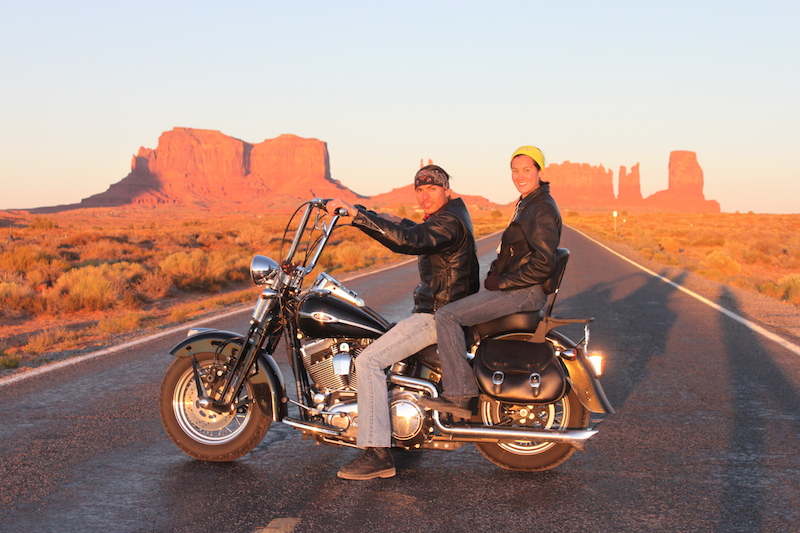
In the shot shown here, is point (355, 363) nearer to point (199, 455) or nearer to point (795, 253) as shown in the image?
point (199, 455)

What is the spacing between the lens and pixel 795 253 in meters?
34.9

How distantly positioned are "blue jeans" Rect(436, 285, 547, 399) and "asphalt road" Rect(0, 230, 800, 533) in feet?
1.97

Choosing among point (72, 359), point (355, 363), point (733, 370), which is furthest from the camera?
point (72, 359)

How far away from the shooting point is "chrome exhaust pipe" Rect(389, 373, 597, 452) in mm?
4336

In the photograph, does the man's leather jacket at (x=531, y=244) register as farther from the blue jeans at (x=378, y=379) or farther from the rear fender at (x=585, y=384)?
the blue jeans at (x=378, y=379)

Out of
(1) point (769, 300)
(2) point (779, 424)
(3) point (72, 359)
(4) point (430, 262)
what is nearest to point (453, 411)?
(4) point (430, 262)

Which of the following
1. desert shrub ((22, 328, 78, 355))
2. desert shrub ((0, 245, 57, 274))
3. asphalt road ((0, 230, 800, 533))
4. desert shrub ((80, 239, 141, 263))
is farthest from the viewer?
desert shrub ((80, 239, 141, 263))

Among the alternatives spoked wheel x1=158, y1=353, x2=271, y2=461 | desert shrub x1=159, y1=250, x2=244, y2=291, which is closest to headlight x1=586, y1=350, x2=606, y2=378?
spoked wheel x1=158, y1=353, x2=271, y2=461

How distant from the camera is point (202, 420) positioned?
482 cm

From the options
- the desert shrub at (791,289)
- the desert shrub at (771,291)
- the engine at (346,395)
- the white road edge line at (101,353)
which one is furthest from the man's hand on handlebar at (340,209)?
the desert shrub at (771,291)

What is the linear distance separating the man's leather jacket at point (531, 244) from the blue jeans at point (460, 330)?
0.37ft

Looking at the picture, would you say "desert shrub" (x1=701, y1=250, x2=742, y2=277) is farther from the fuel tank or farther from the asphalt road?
the fuel tank

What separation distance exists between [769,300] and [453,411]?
477 inches

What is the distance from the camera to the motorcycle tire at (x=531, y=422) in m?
4.50
